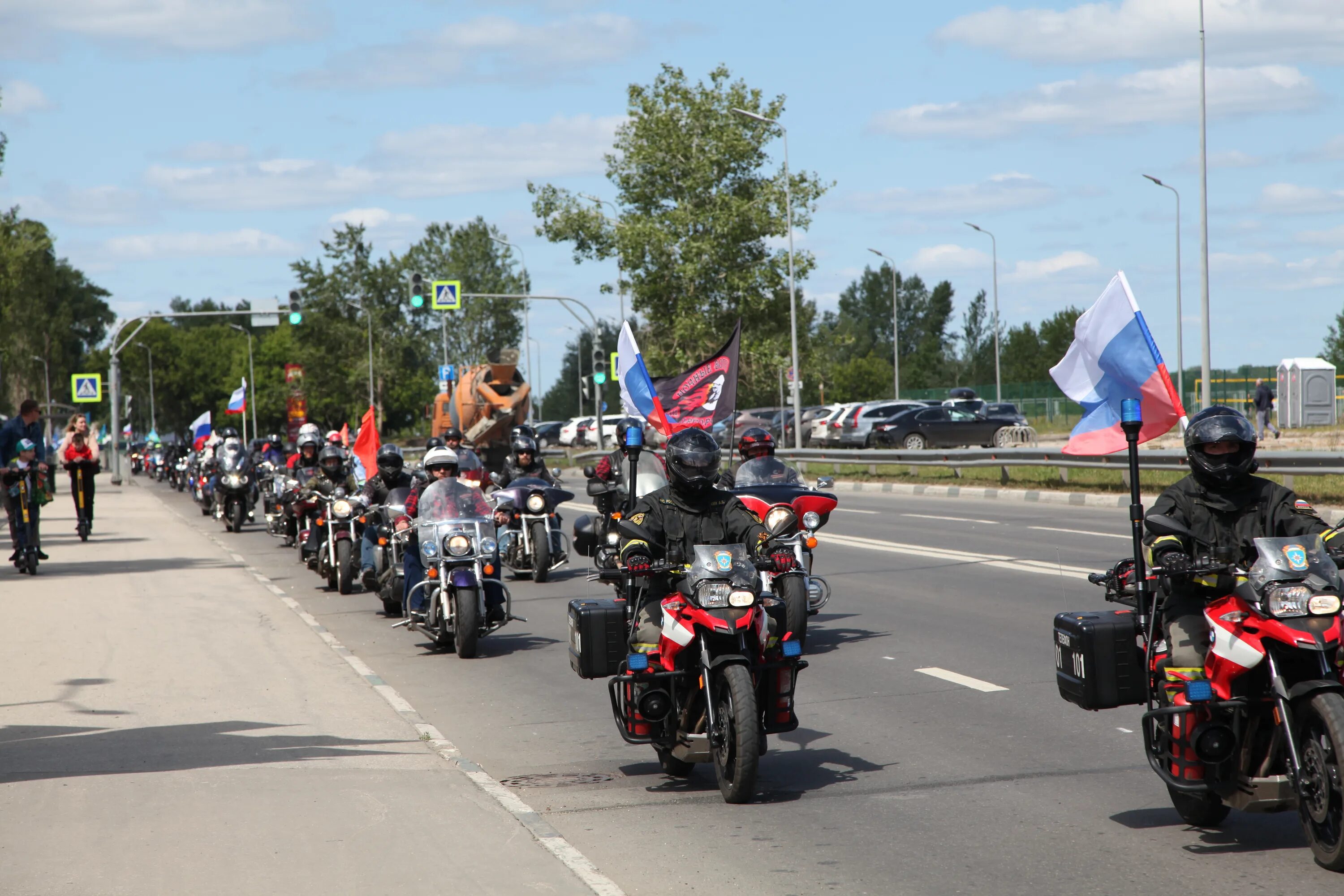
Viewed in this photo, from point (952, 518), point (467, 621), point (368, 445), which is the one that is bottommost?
point (952, 518)

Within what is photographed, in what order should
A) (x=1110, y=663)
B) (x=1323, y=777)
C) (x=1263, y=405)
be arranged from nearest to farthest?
(x=1323, y=777) → (x=1110, y=663) → (x=1263, y=405)

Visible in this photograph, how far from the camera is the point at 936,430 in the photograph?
51531mm

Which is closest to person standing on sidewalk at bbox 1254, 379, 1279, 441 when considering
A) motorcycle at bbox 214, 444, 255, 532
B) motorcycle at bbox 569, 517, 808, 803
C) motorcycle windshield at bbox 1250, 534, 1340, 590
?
motorcycle at bbox 214, 444, 255, 532

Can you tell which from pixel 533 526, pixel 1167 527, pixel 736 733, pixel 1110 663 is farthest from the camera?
pixel 533 526

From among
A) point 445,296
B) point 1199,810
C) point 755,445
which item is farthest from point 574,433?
point 1199,810

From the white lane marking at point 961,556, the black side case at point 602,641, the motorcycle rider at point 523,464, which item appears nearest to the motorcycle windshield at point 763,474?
the white lane marking at point 961,556

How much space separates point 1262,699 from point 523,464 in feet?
42.3

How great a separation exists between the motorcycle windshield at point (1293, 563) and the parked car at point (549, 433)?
64438 mm

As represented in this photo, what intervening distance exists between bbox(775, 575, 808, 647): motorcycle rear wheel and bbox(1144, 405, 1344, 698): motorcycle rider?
495cm

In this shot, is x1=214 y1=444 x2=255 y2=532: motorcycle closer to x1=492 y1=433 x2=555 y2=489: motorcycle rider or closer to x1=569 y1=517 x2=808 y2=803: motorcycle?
x1=492 y1=433 x2=555 y2=489: motorcycle rider

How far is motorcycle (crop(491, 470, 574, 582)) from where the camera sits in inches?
670

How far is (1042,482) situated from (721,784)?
2450 cm

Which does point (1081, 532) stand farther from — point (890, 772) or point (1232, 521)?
point (1232, 521)

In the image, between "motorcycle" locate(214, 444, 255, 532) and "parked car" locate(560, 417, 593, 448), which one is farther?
"parked car" locate(560, 417, 593, 448)
